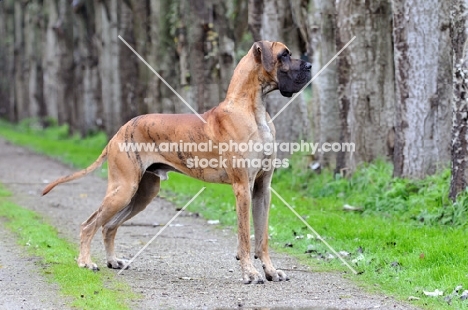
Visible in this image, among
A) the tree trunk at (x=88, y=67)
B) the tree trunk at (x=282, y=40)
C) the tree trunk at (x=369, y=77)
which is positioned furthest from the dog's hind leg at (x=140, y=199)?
the tree trunk at (x=88, y=67)

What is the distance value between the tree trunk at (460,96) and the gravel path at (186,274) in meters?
2.43

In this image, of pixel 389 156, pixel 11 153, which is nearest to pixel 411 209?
pixel 389 156

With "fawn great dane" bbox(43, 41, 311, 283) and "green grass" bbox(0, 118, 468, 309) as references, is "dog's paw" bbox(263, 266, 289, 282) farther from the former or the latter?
"green grass" bbox(0, 118, 468, 309)

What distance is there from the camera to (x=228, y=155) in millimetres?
9023

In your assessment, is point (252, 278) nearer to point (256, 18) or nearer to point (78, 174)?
point (78, 174)

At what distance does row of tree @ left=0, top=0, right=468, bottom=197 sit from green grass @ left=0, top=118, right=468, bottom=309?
44cm

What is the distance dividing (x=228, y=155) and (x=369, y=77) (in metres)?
5.99

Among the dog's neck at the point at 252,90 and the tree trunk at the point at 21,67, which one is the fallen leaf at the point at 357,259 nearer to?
the dog's neck at the point at 252,90

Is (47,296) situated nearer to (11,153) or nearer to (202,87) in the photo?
(202,87)

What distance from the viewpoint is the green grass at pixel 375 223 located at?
8.70 metres

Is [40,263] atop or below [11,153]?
atop

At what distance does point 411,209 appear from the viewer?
477 inches

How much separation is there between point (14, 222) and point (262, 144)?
5044 millimetres

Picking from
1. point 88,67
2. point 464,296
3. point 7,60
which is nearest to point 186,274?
point 464,296
